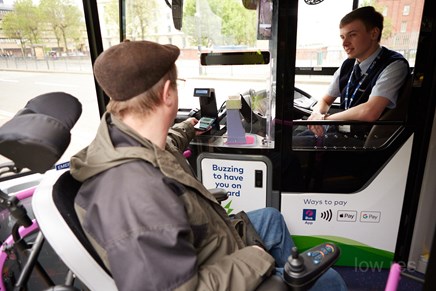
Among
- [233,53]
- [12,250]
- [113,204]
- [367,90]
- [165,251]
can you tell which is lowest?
[12,250]

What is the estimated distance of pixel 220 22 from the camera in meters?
1.76

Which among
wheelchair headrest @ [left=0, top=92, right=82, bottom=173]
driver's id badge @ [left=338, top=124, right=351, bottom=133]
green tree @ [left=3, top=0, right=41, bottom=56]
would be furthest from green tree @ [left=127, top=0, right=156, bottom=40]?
driver's id badge @ [left=338, top=124, right=351, bottom=133]

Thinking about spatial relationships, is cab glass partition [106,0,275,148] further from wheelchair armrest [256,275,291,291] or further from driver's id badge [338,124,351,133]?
wheelchair armrest [256,275,291,291]

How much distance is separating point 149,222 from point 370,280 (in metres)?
1.79

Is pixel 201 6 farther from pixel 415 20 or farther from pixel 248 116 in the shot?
pixel 415 20

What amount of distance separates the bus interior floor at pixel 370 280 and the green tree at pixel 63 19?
2259 mm

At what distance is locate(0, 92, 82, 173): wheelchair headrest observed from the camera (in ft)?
3.00

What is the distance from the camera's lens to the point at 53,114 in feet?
3.44

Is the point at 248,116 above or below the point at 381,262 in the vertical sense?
above

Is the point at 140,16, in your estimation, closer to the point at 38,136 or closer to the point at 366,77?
the point at 38,136

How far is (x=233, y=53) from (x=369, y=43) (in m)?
0.83

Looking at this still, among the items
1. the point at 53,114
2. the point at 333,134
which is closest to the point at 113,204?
the point at 53,114

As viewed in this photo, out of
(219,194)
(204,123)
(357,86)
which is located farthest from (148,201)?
(357,86)

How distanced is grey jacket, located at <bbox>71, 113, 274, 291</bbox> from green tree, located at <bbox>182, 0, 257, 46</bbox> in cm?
93
